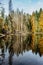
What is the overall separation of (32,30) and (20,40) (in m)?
0.25

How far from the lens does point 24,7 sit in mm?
3859

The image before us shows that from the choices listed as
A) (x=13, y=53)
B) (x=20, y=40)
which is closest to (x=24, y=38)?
(x=20, y=40)

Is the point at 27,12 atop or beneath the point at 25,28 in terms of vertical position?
atop

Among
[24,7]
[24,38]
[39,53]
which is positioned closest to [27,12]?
[24,7]

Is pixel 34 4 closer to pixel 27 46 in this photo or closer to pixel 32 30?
pixel 32 30

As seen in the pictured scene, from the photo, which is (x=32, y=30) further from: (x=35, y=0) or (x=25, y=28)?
A: (x=35, y=0)

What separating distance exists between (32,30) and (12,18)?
36cm

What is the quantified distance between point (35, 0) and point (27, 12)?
0.23 metres

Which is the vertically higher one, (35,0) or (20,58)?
(35,0)

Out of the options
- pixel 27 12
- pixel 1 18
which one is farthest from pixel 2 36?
pixel 27 12

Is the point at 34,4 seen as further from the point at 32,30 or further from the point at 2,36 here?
the point at 2,36

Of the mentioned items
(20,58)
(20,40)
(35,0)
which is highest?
(35,0)

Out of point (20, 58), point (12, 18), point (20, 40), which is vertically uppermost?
point (12, 18)

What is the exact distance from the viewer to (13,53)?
3.73 m
